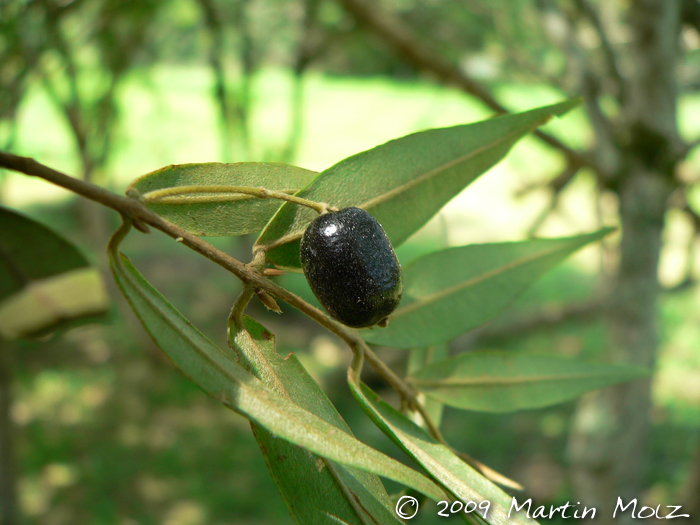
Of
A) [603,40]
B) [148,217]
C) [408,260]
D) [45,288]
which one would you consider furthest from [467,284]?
[408,260]

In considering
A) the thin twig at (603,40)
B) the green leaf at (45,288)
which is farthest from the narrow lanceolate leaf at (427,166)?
the thin twig at (603,40)

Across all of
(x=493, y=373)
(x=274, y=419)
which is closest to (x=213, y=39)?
(x=493, y=373)

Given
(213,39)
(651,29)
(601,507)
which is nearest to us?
(651,29)

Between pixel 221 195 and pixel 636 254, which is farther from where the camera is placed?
pixel 636 254

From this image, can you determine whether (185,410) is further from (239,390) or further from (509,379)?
(239,390)

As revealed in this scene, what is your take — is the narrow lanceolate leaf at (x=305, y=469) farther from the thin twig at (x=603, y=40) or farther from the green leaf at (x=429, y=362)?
the thin twig at (x=603, y=40)

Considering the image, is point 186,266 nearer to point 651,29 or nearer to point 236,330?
point 651,29
